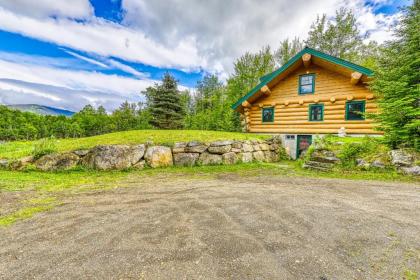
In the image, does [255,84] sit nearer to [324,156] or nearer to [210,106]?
[210,106]

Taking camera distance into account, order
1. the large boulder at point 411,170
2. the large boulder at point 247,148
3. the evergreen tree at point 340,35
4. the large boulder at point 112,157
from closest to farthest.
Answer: the large boulder at point 411,170, the large boulder at point 112,157, the large boulder at point 247,148, the evergreen tree at point 340,35

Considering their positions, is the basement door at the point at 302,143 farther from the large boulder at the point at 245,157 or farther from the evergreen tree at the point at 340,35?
the evergreen tree at the point at 340,35

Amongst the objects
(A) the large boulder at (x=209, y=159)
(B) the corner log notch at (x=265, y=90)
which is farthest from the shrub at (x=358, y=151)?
(B) the corner log notch at (x=265, y=90)

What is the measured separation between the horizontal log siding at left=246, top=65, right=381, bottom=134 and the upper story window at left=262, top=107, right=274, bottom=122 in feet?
0.89

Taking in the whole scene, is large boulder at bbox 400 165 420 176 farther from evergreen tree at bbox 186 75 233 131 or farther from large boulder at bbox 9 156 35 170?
evergreen tree at bbox 186 75 233 131

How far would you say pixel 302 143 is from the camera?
14.4 metres

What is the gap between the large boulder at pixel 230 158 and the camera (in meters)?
10.9

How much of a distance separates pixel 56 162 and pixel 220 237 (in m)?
9.12

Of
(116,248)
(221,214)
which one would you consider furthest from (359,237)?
(116,248)

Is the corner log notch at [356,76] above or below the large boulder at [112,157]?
above

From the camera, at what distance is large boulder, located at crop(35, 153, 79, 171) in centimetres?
888

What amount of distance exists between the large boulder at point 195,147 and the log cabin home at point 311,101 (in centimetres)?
727

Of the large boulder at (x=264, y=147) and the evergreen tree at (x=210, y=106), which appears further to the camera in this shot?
the evergreen tree at (x=210, y=106)

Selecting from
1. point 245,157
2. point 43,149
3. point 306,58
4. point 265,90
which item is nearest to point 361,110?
point 306,58
